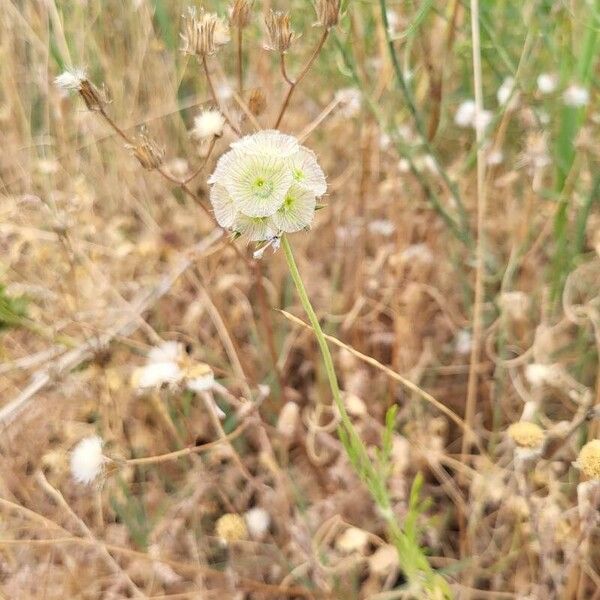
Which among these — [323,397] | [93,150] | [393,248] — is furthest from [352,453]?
[93,150]

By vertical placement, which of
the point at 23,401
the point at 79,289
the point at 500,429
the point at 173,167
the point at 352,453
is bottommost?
the point at 352,453

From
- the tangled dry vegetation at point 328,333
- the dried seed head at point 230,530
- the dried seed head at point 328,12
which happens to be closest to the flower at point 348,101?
the tangled dry vegetation at point 328,333

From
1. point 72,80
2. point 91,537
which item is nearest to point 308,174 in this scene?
point 72,80

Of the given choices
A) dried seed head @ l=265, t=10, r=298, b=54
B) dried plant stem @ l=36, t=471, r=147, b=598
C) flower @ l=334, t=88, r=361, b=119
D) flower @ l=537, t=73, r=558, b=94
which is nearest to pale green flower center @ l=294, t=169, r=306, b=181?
dried seed head @ l=265, t=10, r=298, b=54

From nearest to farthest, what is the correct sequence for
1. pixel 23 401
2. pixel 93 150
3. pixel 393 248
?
pixel 23 401 < pixel 393 248 < pixel 93 150

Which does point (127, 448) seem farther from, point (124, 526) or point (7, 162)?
point (7, 162)

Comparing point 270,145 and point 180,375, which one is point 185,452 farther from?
point 270,145

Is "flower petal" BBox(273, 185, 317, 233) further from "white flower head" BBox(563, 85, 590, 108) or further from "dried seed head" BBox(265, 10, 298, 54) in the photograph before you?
"white flower head" BBox(563, 85, 590, 108)
